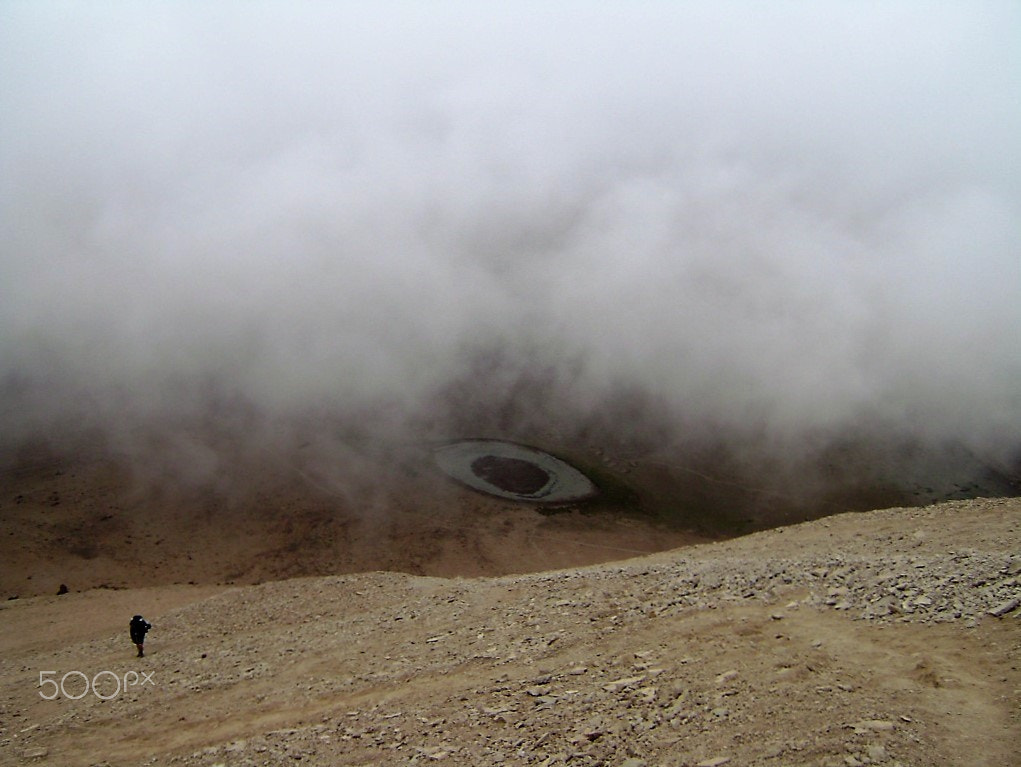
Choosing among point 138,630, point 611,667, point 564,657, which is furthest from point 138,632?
point 611,667

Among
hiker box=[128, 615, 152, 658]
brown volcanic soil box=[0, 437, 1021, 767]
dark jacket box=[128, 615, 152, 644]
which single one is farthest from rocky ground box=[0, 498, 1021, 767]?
dark jacket box=[128, 615, 152, 644]

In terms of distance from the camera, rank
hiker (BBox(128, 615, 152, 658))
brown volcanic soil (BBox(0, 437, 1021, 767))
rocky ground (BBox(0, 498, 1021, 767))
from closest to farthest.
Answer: rocky ground (BBox(0, 498, 1021, 767)) → brown volcanic soil (BBox(0, 437, 1021, 767)) → hiker (BBox(128, 615, 152, 658))

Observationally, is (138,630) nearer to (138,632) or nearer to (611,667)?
(138,632)

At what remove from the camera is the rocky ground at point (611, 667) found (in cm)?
923

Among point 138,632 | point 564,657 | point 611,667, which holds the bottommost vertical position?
point 611,667

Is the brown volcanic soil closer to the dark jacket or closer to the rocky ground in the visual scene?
the rocky ground

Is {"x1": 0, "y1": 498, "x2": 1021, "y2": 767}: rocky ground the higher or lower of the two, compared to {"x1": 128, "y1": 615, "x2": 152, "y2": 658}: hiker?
lower

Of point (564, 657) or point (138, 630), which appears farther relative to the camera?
point (138, 630)

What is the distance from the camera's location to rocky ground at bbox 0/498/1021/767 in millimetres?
9234

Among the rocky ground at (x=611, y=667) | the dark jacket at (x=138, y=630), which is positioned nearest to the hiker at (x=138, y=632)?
the dark jacket at (x=138, y=630)

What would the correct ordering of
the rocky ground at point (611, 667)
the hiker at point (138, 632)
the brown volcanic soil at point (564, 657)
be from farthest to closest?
the hiker at point (138, 632), the brown volcanic soil at point (564, 657), the rocky ground at point (611, 667)

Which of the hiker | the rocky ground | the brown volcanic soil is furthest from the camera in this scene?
the hiker

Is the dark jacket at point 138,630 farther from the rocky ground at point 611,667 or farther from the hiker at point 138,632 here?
the rocky ground at point 611,667

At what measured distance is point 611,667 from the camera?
11.6m
